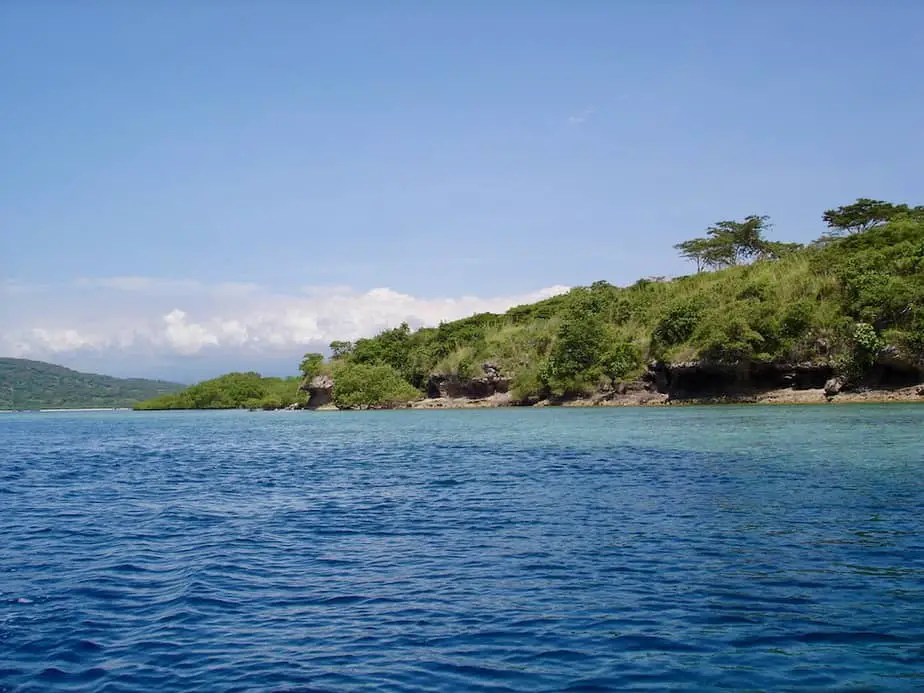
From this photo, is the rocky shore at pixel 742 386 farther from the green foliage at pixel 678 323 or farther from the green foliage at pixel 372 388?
the green foliage at pixel 372 388

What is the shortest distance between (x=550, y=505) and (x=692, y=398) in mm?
62528

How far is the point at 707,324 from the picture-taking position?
71.1m

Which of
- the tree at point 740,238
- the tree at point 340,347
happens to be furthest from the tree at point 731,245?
the tree at point 340,347

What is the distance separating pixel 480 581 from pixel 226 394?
163810 millimetres

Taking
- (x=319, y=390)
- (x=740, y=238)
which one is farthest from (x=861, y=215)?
(x=319, y=390)

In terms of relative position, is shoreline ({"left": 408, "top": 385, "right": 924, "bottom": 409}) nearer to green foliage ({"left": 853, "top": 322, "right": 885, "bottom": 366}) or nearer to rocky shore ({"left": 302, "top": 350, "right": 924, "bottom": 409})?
rocky shore ({"left": 302, "top": 350, "right": 924, "bottom": 409})

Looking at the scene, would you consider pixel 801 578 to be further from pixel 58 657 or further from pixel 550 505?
pixel 58 657

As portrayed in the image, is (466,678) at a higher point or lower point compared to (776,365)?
lower

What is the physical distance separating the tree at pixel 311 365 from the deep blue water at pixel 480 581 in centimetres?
10032

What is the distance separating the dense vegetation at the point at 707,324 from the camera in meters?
62.8

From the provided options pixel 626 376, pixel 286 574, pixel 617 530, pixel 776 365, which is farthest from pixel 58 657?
pixel 626 376

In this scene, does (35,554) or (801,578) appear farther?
(35,554)

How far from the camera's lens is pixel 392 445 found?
38.1 meters

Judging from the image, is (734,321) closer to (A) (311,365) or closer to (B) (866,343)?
(B) (866,343)
